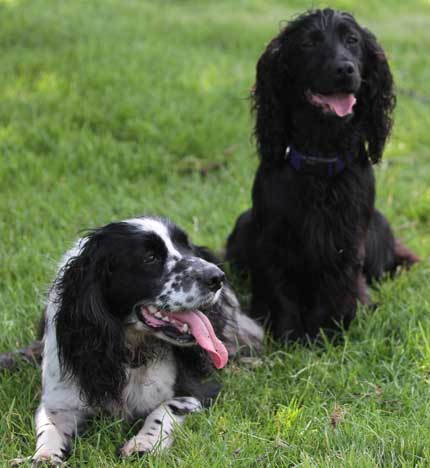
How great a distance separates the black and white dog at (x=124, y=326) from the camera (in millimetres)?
3355

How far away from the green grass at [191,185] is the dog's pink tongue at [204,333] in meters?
0.27

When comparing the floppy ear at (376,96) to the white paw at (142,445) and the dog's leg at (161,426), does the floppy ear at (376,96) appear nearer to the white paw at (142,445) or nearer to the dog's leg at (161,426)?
the dog's leg at (161,426)

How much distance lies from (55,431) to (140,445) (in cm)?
37

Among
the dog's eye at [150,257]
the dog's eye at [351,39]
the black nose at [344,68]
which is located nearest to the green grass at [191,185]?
the dog's eye at [150,257]

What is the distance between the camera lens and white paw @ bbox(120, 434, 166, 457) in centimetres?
322

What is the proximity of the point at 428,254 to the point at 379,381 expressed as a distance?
1679 millimetres

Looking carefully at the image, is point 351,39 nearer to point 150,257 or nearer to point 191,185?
point 150,257

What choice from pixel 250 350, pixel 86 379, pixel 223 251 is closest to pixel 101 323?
pixel 86 379

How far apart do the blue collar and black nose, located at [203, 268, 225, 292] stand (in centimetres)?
106

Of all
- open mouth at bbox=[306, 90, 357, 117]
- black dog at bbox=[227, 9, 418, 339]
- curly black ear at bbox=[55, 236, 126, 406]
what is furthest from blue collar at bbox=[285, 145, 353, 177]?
curly black ear at bbox=[55, 236, 126, 406]

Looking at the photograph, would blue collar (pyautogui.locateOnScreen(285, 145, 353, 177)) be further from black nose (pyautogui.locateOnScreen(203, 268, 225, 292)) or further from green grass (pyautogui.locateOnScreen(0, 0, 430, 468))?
black nose (pyautogui.locateOnScreen(203, 268, 225, 292))

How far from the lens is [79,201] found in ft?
19.1

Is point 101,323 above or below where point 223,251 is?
above

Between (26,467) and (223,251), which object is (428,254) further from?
(26,467)
